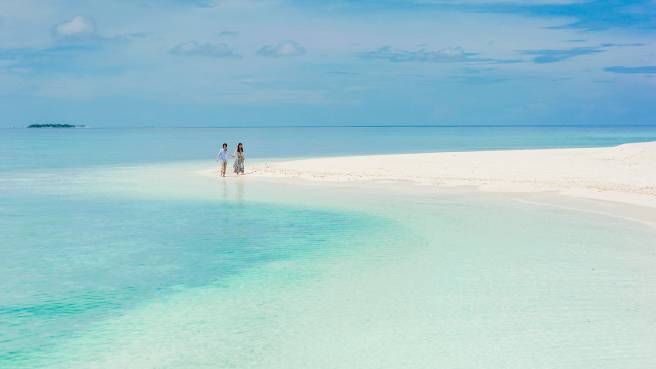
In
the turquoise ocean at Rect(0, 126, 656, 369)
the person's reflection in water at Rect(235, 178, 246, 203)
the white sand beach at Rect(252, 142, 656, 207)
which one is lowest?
the turquoise ocean at Rect(0, 126, 656, 369)

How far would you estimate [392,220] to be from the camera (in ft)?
60.7

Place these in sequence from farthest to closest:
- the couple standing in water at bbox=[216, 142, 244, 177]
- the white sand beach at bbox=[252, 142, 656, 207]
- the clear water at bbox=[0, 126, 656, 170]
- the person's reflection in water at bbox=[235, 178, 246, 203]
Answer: the clear water at bbox=[0, 126, 656, 170], the couple standing in water at bbox=[216, 142, 244, 177], the white sand beach at bbox=[252, 142, 656, 207], the person's reflection in water at bbox=[235, 178, 246, 203]

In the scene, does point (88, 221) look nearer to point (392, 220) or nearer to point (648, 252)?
point (392, 220)

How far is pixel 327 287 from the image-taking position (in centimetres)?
1149

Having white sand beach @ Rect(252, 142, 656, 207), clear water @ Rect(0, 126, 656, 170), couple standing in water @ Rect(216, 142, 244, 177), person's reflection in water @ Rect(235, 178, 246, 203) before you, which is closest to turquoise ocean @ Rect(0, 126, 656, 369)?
person's reflection in water @ Rect(235, 178, 246, 203)

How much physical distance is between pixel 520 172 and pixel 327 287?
2099cm

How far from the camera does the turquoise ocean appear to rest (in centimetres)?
836

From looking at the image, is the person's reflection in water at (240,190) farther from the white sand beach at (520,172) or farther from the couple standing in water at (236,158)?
the white sand beach at (520,172)

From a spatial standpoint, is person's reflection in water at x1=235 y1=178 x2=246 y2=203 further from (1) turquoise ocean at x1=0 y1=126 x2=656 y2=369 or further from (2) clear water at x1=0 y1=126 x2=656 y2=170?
(2) clear water at x1=0 y1=126 x2=656 y2=170

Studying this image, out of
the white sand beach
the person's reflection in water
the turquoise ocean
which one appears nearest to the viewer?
the turquoise ocean

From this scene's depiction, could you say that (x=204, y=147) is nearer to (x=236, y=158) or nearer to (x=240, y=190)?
(x=236, y=158)

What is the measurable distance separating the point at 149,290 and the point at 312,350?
13.6 feet

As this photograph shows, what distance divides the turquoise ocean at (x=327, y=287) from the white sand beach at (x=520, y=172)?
490 cm

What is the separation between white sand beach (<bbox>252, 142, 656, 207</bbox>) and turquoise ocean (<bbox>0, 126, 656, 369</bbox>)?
4904 millimetres
